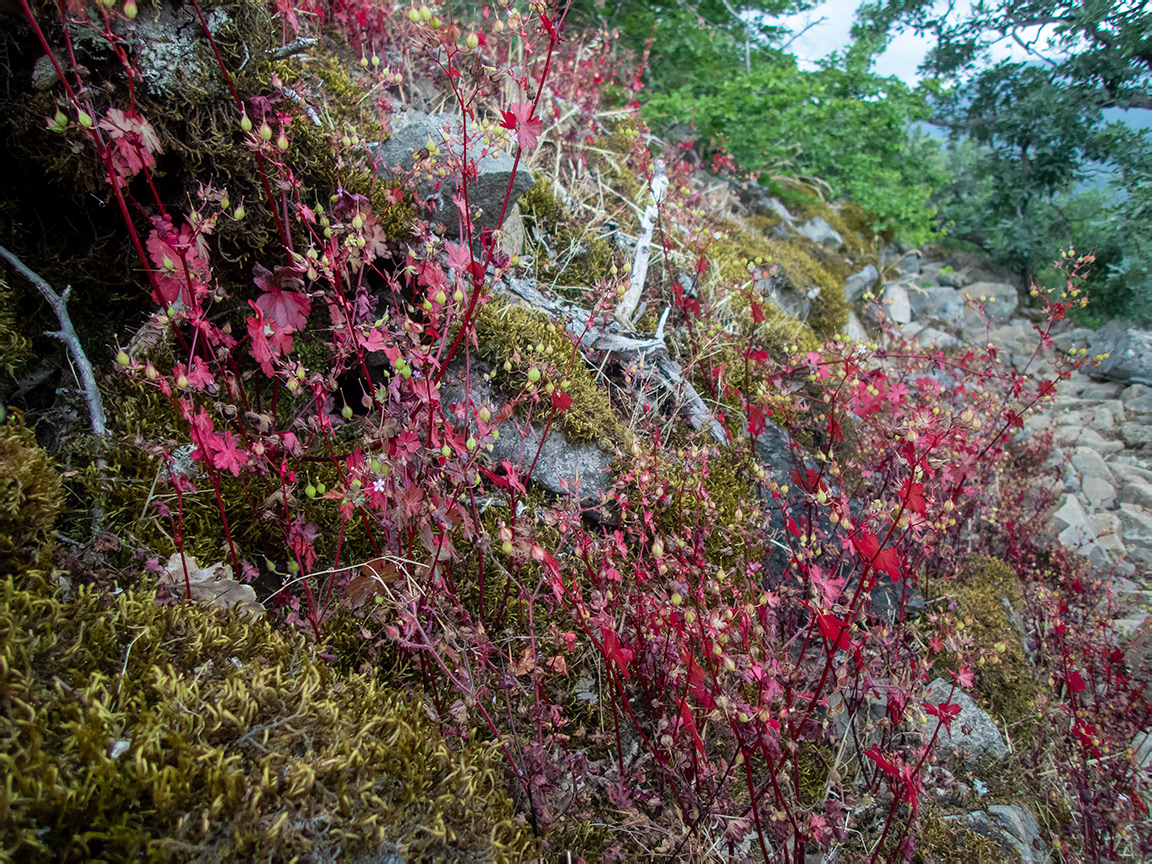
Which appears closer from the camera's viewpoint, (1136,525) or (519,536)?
(519,536)

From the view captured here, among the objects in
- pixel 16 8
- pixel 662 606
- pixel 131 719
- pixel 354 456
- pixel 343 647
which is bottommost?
pixel 343 647

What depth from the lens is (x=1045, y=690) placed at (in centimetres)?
322

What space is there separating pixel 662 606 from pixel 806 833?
73 centimetres

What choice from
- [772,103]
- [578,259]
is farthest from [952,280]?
[578,259]

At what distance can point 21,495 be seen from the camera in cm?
135

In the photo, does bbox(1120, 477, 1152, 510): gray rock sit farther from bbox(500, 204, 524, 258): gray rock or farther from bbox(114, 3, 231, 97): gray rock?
bbox(114, 3, 231, 97): gray rock

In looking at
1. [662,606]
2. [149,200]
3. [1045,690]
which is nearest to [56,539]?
[149,200]

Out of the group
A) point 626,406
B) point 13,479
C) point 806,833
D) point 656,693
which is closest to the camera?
point 13,479

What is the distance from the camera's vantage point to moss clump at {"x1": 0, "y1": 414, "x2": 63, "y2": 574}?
4.29 ft

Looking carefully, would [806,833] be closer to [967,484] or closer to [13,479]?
[13,479]

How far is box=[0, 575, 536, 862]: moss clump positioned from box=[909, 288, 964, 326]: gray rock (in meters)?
9.92

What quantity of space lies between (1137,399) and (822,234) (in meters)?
4.60

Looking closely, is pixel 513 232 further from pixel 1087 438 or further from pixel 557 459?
Result: pixel 1087 438

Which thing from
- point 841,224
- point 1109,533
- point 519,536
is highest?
point 841,224
